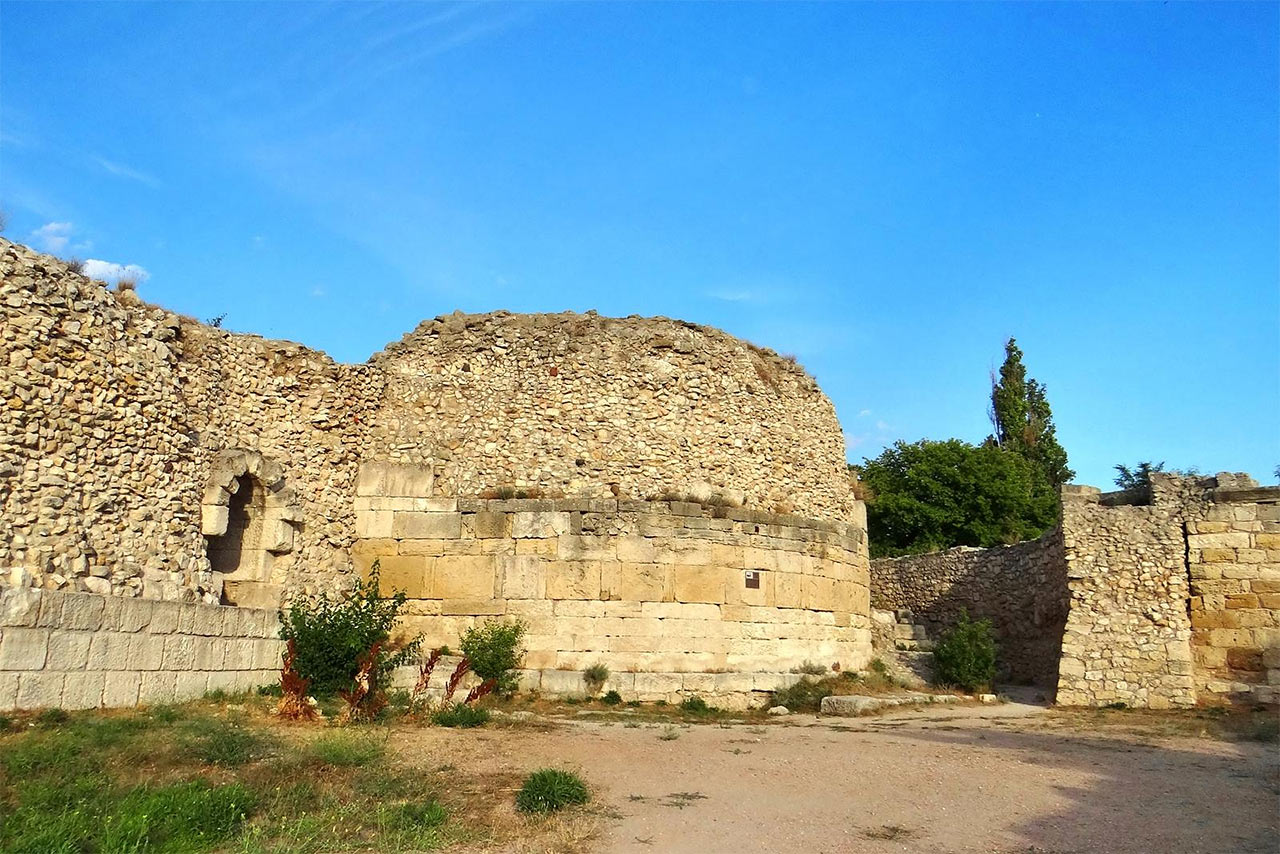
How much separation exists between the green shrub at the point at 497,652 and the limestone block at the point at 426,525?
1.58m

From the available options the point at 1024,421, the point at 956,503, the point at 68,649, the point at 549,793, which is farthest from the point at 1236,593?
the point at 1024,421

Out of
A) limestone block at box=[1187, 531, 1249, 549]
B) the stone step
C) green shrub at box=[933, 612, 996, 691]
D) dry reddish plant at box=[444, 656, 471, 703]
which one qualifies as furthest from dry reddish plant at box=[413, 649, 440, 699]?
limestone block at box=[1187, 531, 1249, 549]

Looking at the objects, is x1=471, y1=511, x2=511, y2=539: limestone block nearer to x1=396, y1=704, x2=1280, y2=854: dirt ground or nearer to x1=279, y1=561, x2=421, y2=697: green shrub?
x1=279, y1=561, x2=421, y2=697: green shrub

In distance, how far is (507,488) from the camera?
14.3 metres

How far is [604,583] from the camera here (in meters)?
13.6

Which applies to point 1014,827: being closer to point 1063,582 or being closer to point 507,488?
point 507,488

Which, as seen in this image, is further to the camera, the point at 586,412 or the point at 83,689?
the point at 586,412

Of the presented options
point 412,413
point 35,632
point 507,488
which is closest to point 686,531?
point 507,488

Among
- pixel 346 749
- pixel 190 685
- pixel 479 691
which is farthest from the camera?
pixel 479 691

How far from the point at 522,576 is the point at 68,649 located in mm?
6144

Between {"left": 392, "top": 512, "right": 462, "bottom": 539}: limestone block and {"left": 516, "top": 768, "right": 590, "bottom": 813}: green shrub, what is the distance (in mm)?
7196

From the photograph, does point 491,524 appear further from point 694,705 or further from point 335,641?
point 694,705

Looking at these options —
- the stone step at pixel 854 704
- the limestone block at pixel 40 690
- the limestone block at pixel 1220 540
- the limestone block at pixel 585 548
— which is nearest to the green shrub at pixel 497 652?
the limestone block at pixel 585 548

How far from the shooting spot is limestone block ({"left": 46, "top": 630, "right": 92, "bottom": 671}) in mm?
8609
